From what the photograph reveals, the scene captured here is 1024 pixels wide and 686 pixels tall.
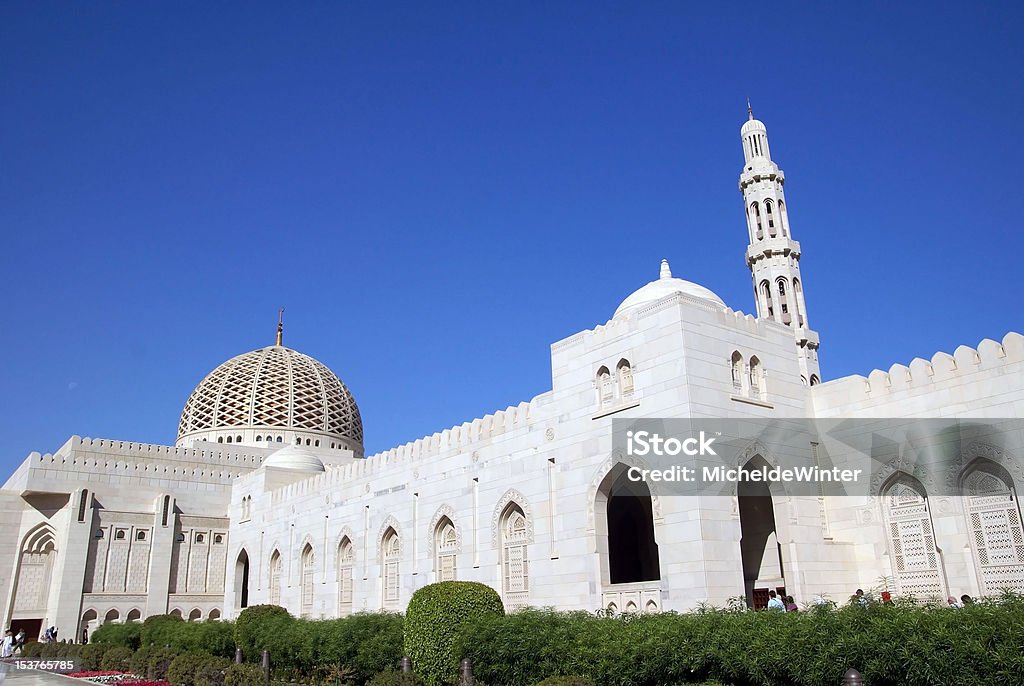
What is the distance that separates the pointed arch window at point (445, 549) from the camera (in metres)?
19.2

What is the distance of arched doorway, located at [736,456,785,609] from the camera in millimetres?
14719

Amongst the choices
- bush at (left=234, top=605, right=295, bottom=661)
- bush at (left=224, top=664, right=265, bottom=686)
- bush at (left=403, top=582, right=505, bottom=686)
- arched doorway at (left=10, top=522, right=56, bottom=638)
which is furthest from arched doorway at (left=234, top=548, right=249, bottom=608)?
bush at (left=403, top=582, right=505, bottom=686)

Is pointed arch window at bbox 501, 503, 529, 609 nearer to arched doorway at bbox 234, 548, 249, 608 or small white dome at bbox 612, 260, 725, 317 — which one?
small white dome at bbox 612, 260, 725, 317

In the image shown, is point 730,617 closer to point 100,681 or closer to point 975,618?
point 975,618

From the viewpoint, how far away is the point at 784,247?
63.1 ft

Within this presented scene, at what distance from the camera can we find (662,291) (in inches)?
648

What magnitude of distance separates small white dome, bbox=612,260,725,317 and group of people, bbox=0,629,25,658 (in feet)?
58.1

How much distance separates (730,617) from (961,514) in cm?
664

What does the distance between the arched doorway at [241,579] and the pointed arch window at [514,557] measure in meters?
15.1

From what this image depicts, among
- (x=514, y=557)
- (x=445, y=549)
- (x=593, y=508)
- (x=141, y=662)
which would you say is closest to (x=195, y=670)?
(x=141, y=662)

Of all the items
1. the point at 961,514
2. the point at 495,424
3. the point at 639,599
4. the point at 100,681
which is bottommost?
the point at 100,681

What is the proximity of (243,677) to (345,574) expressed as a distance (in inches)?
422

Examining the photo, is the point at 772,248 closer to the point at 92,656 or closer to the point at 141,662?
the point at 141,662

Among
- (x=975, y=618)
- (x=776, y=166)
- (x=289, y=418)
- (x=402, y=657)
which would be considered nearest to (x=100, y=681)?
(x=402, y=657)
